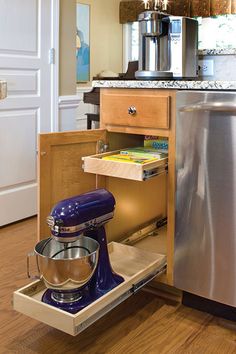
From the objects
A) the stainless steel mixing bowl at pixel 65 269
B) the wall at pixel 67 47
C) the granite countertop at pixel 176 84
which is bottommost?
the stainless steel mixing bowl at pixel 65 269

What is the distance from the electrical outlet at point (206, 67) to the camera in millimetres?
2354

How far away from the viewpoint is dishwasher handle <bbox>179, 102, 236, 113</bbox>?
4.86ft

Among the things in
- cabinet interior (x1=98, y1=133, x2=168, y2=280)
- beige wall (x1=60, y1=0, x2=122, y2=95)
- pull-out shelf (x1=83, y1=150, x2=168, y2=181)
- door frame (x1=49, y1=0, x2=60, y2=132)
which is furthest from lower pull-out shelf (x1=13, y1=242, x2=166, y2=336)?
beige wall (x1=60, y1=0, x2=122, y2=95)

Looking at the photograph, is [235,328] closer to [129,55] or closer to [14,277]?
[14,277]

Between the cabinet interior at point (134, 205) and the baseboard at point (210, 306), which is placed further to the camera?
the cabinet interior at point (134, 205)

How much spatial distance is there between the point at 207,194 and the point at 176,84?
41 centimetres

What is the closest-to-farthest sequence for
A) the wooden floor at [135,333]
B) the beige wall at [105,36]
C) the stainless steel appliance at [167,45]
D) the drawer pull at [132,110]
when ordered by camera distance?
the wooden floor at [135,333] → the drawer pull at [132,110] → the stainless steel appliance at [167,45] → the beige wall at [105,36]

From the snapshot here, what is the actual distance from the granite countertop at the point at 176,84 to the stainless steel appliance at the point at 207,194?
0.03 m

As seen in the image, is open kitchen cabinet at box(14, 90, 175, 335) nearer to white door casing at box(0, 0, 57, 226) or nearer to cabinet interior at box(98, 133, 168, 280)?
cabinet interior at box(98, 133, 168, 280)

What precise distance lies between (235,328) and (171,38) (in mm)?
1219

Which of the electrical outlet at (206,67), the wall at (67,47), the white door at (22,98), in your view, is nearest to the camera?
the electrical outlet at (206,67)

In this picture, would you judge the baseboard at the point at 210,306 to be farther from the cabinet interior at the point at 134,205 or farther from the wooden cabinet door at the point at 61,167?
the wooden cabinet door at the point at 61,167

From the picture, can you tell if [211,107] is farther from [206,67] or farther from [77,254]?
[206,67]

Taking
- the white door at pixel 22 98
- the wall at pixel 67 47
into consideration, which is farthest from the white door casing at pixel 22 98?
the wall at pixel 67 47
